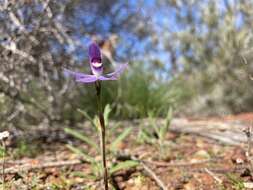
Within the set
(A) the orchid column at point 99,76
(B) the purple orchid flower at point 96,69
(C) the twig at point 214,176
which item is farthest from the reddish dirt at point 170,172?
(B) the purple orchid flower at point 96,69

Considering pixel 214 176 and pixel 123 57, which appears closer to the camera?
pixel 214 176

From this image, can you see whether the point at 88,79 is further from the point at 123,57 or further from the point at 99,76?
the point at 123,57

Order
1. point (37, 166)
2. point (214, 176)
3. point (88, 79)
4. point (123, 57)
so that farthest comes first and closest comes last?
point (123, 57) → point (37, 166) → point (214, 176) → point (88, 79)

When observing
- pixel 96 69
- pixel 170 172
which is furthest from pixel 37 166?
pixel 96 69

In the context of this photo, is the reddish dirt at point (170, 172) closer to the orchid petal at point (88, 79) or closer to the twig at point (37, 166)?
the twig at point (37, 166)

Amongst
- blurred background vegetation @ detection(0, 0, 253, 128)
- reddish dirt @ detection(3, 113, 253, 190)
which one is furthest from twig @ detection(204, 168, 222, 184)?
blurred background vegetation @ detection(0, 0, 253, 128)

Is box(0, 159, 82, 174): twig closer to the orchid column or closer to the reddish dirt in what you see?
the reddish dirt

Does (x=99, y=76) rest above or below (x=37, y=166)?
above

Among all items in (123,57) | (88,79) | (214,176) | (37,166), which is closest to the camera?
(88,79)
